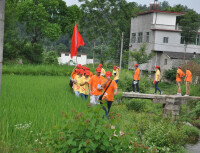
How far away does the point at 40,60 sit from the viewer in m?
37.8

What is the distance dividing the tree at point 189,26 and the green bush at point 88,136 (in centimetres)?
4207

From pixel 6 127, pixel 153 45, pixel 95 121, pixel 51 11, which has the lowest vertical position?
pixel 6 127

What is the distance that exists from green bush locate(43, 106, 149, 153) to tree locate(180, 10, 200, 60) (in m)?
42.1

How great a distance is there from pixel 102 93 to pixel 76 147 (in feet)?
19.0

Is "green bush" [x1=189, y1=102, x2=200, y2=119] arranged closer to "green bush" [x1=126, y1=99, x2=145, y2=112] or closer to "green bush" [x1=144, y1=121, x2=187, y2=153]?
"green bush" [x1=126, y1=99, x2=145, y2=112]

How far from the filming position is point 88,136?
16.5 ft

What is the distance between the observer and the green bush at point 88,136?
5.01 metres

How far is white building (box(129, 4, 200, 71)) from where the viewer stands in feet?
151

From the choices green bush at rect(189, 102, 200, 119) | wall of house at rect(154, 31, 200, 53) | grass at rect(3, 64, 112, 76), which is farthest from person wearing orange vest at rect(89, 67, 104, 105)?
wall of house at rect(154, 31, 200, 53)

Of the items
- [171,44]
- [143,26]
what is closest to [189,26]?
[171,44]

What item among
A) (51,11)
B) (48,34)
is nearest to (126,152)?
(48,34)


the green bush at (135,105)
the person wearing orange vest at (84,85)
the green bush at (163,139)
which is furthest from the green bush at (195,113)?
the green bush at (163,139)

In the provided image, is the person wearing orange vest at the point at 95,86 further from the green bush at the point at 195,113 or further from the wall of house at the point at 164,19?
the wall of house at the point at 164,19

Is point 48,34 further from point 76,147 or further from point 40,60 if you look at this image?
point 76,147
